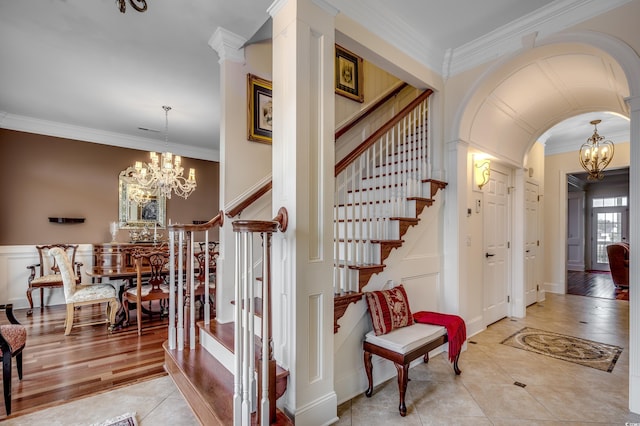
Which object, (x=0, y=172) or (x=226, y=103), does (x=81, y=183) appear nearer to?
(x=0, y=172)

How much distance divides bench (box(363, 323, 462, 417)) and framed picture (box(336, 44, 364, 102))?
2770 millimetres

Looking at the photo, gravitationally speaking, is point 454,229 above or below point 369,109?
below

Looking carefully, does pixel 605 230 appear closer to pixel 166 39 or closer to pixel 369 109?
pixel 369 109

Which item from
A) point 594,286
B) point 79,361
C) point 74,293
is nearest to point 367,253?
point 79,361

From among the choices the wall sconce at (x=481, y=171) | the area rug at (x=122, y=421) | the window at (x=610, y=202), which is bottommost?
the area rug at (x=122, y=421)

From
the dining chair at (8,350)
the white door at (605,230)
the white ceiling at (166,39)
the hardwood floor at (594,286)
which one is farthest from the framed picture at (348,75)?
the white door at (605,230)

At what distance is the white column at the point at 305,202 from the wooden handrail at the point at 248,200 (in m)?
0.83

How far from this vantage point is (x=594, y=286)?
6531 millimetres

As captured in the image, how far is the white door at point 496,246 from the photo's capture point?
3.81m

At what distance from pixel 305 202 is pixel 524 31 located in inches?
102

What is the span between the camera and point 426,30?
2748mm

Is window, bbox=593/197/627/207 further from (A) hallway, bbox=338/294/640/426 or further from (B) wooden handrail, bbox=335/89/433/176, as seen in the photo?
(B) wooden handrail, bbox=335/89/433/176

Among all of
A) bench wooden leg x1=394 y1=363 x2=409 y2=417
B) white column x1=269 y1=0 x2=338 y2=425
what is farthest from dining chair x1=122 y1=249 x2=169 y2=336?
bench wooden leg x1=394 y1=363 x2=409 y2=417

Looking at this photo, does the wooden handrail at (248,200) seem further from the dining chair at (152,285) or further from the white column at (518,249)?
the white column at (518,249)
